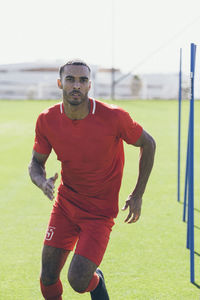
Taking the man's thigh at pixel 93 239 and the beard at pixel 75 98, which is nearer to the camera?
the man's thigh at pixel 93 239

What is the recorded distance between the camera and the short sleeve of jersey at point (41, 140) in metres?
4.16

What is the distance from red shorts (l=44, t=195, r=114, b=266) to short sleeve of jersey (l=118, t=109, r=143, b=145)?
743 mm

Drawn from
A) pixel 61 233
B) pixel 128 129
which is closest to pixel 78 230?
pixel 61 233

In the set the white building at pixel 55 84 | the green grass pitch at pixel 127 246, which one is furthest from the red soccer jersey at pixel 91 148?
the white building at pixel 55 84

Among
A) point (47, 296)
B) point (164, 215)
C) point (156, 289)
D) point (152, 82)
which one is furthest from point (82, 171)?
point (152, 82)

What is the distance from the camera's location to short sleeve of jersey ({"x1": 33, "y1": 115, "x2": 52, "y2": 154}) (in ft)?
13.6

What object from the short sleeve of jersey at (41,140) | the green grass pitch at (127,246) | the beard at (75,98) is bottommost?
the green grass pitch at (127,246)

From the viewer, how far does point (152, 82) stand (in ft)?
221

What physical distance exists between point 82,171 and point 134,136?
549mm

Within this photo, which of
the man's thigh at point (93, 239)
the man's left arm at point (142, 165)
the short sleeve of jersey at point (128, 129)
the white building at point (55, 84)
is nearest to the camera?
the man's thigh at point (93, 239)

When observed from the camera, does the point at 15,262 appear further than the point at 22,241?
No

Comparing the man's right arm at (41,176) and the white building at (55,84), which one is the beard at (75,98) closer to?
the man's right arm at (41,176)

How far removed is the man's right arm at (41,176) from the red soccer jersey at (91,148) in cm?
8

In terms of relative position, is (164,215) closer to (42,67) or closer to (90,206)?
(90,206)
